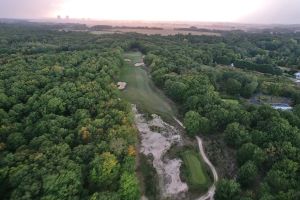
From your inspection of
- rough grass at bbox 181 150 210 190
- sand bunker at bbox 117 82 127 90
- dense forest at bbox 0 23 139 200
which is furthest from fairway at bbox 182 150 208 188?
sand bunker at bbox 117 82 127 90

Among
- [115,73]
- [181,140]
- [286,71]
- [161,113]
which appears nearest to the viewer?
[181,140]

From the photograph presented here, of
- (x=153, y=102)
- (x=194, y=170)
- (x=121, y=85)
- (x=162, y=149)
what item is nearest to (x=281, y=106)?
(x=153, y=102)

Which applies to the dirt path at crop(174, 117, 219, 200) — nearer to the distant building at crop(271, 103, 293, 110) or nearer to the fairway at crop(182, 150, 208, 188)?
the fairway at crop(182, 150, 208, 188)

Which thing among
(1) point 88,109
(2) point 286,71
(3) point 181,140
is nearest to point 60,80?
(1) point 88,109

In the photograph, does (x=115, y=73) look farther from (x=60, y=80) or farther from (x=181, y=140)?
(x=181, y=140)

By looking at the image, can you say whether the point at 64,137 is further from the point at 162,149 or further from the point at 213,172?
the point at 213,172

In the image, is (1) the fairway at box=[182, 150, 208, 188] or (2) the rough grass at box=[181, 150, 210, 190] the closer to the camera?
(2) the rough grass at box=[181, 150, 210, 190]

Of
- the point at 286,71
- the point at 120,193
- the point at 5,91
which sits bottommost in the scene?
the point at 286,71

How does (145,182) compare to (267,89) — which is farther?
(267,89)
